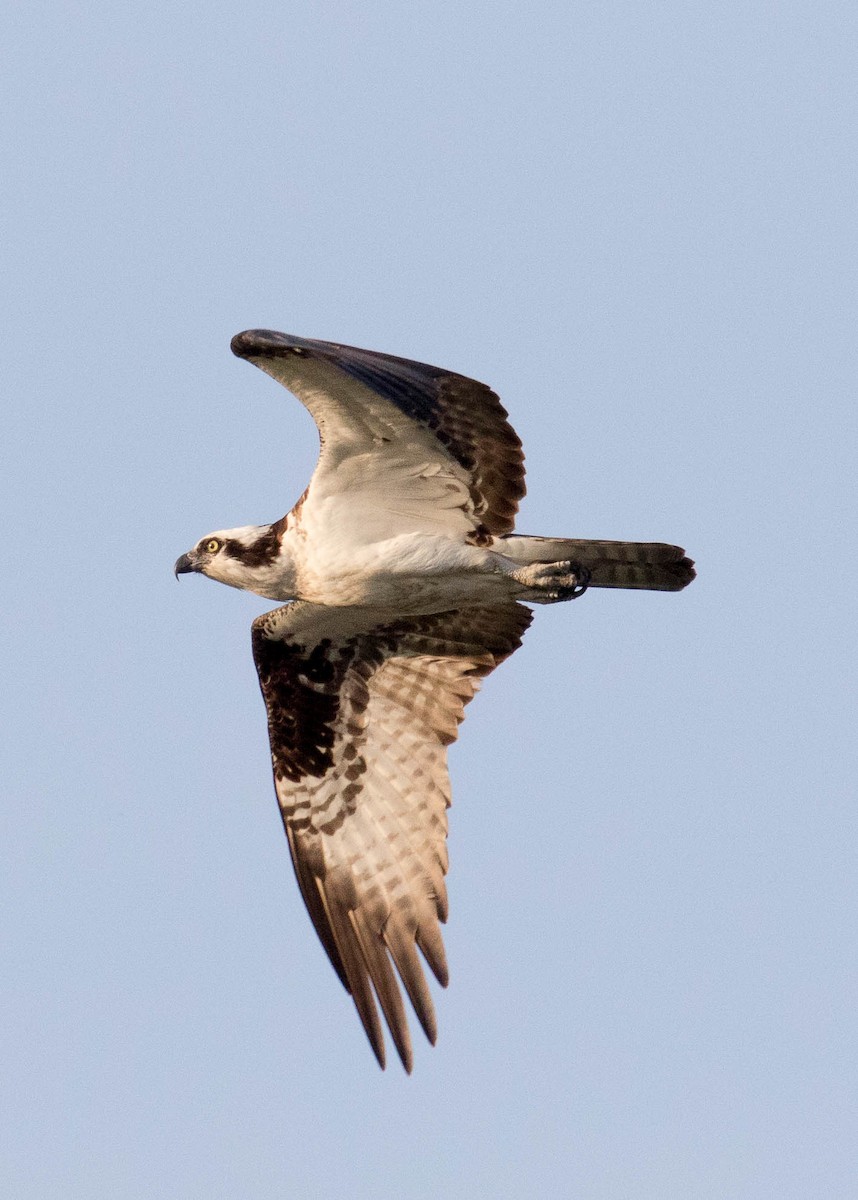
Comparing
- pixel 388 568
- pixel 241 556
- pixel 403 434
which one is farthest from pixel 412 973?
pixel 403 434

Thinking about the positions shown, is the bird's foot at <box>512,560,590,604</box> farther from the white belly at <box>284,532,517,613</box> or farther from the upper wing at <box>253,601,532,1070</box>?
the upper wing at <box>253,601,532,1070</box>

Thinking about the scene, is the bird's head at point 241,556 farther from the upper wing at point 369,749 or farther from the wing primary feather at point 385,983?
the wing primary feather at point 385,983

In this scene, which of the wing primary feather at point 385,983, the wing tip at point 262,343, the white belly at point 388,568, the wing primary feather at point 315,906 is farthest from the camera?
the wing primary feather at point 315,906

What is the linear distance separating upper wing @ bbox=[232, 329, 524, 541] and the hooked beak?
4.19 feet

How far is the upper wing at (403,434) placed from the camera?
10.6m

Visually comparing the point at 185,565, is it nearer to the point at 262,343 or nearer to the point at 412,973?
the point at 262,343

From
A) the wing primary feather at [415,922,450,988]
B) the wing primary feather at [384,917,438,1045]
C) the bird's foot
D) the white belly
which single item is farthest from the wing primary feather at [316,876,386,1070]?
the bird's foot

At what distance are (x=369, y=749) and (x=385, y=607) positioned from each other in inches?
56.9

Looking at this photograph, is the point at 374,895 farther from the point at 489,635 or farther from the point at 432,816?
the point at 489,635

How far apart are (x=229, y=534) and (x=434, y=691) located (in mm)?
2007

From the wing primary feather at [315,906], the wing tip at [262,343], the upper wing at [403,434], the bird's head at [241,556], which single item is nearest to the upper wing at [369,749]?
the wing primary feather at [315,906]

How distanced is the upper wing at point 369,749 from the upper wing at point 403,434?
3.89 ft

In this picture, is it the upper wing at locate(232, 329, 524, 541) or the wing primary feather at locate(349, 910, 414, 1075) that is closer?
the upper wing at locate(232, 329, 524, 541)

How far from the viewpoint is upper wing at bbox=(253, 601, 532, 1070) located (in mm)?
12789
